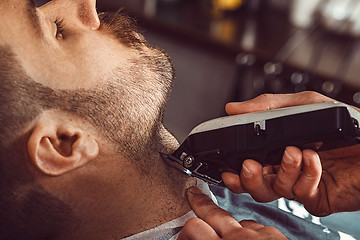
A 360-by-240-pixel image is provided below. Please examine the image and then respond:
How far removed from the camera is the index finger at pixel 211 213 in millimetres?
913

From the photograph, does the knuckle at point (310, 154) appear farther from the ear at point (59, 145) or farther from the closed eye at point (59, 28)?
the closed eye at point (59, 28)

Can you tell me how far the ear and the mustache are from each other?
28 centimetres

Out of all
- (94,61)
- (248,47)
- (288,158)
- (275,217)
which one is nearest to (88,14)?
(94,61)

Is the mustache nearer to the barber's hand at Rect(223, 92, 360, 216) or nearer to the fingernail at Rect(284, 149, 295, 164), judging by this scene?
the barber's hand at Rect(223, 92, 360, 216)

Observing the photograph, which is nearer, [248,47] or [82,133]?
[82,133]

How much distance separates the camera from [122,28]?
1.10 metres

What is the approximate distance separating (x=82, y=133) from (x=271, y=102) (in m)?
0.45

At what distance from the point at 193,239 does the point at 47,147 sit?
34 centimetres

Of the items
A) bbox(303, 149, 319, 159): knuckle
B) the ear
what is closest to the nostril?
the ear

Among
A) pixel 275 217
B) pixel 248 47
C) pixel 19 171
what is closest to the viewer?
pixel 19 171

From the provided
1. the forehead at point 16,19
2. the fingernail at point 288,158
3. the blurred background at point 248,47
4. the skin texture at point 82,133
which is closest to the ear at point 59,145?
the skin texture at point 82,133

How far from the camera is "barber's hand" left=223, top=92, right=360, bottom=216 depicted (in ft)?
3.03

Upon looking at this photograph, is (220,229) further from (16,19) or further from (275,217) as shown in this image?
(16,19)

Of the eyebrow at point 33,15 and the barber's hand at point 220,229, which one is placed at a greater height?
the eyebrow at point 33,15
